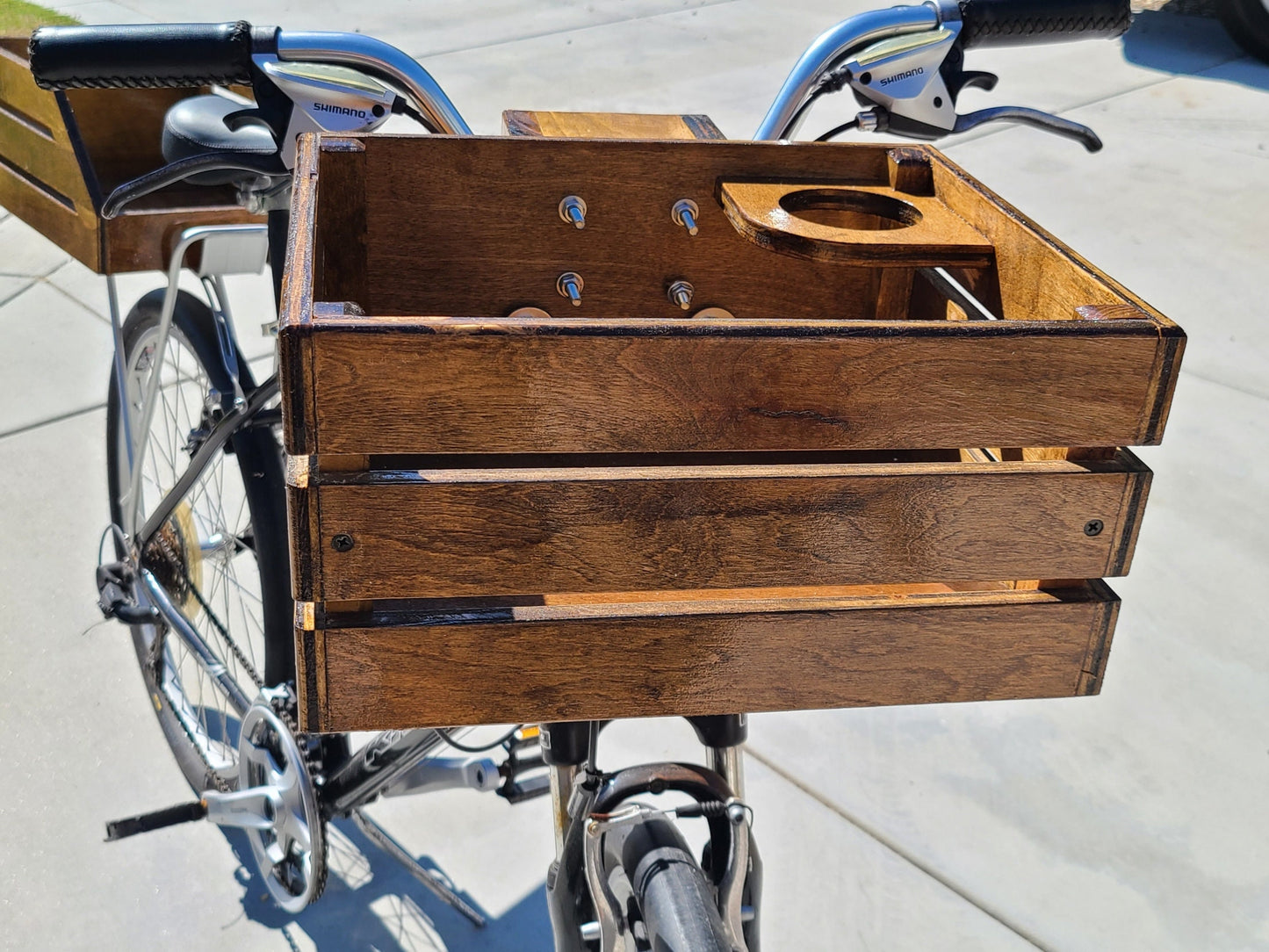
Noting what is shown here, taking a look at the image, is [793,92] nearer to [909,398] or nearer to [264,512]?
[909,398]

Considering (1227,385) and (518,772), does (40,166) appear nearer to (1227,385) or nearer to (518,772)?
(518,772)

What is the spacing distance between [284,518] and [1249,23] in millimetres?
6505

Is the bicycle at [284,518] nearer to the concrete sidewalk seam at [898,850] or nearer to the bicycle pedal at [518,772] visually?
the bicycle pedal at [518,772]

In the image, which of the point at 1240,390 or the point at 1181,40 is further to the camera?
the point at 1181,40

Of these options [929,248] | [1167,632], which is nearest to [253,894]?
[929,248]

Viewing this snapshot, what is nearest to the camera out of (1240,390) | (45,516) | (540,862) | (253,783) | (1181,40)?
(253,783)

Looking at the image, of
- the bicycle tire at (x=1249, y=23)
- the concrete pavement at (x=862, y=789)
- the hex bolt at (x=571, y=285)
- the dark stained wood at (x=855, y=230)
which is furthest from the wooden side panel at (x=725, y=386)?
the bicycle tire at (x=1249, y=23)

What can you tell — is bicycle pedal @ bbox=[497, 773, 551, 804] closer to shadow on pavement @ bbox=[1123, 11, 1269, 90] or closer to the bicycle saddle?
the bicycle saddle

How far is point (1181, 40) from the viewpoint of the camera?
22.5 feet

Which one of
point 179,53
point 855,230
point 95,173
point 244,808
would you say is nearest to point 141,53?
point 179,53

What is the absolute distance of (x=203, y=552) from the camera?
217 centimetres

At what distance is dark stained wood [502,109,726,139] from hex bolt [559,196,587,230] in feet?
0.43

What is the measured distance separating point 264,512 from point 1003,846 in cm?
144

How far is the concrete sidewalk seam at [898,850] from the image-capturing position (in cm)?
201
